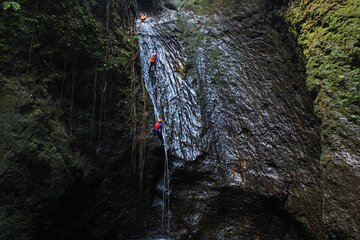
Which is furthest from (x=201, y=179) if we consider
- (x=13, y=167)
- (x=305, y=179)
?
(x=13, y=167)

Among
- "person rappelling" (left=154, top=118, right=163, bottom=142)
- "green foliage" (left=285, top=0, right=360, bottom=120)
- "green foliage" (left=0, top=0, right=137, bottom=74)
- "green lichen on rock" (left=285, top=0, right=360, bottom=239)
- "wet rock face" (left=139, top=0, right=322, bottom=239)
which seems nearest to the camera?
"green lichen on rock" (left=285, top=0, right=360, bottom=239)

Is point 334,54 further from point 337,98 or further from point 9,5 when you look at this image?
point 9,5

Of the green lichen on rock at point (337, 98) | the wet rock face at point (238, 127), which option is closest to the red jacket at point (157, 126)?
the wet rock face at point (238, 127)

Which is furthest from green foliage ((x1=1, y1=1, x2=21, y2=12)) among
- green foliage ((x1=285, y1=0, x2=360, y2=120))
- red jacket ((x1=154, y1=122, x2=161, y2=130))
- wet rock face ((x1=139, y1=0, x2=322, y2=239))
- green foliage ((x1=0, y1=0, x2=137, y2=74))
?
green foliage ((x1=285, y1=0, x2=360, y2=120))

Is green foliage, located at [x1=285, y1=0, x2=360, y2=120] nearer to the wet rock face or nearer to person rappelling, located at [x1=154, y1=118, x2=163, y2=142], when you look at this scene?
the wet rock face

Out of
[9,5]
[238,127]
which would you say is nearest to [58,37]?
[9,5]

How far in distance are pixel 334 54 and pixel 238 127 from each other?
5.34 ft

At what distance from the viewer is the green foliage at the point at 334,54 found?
3.10 meters

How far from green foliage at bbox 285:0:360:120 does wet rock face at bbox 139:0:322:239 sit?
0.56 meters

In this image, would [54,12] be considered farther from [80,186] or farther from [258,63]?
[258,63]

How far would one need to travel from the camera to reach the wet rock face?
3.46 m

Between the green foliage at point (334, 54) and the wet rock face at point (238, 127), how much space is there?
1.83ft

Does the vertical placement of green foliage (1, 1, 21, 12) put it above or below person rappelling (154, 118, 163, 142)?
above

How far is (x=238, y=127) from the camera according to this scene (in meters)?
4.21
